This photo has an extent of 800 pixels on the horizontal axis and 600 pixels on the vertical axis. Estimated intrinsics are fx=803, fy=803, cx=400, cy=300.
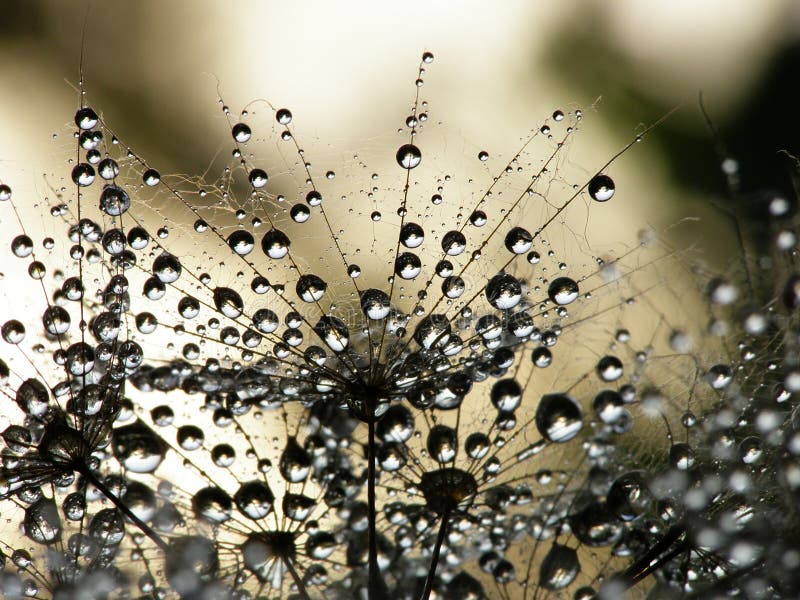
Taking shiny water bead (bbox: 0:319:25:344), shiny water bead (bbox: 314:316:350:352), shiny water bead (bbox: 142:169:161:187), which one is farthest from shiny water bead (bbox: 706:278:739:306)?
shiny water bead (bbox: 0:319:25:344)

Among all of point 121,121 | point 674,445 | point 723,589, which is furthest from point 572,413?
point 121,121

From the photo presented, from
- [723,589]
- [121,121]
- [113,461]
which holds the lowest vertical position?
[723,589]

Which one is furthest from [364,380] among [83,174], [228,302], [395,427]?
[83,174]

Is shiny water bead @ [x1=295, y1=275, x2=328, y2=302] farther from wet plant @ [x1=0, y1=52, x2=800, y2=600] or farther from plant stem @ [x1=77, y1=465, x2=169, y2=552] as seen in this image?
plant stem @ [x1=77, y1=465, x2=169, y2=552]

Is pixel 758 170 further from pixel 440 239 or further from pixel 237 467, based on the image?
pixel 237 467

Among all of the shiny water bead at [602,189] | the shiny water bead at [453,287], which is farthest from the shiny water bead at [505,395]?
the shiny water bead at [602,189]

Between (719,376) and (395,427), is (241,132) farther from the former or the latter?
(719,376)

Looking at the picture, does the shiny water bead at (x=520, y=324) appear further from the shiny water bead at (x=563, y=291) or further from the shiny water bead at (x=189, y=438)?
the shiny water bead at (x=189, y=438)
